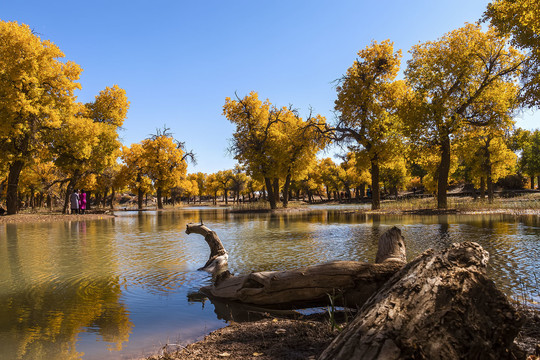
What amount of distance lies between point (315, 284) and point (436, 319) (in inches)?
90.6

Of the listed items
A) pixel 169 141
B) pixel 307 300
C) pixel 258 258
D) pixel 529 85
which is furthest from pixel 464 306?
pixel 169 141

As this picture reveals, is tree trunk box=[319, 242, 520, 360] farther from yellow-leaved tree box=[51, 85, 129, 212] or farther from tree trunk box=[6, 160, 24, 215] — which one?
tree trunk box=[6, 160, 24, 215]

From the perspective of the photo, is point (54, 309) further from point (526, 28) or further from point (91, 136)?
point (91, 136)

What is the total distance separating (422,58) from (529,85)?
9.06 metres

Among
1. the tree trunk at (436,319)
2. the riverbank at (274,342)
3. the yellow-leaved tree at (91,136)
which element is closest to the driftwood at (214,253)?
the riverbank at (274,342)

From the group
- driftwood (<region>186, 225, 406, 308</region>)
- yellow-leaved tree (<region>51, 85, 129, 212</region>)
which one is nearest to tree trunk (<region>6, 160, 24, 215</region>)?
yellow-leaved tree (<region>51, 85, 129, 212</region>)

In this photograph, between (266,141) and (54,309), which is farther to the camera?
(266,141)

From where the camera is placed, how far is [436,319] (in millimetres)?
2322

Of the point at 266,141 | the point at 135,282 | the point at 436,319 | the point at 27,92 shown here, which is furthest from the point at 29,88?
the point at 436,319

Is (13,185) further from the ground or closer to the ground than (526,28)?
closer to the ground

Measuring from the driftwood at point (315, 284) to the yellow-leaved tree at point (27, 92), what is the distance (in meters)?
23.6

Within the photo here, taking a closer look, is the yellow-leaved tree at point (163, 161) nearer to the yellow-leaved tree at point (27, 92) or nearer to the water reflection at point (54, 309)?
the yellow-leaved tree at point (27, 92)

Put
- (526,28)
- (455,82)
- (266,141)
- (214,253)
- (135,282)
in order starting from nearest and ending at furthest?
(135,282) → (214,253) → (526,28) → (455,82) → (266,141)

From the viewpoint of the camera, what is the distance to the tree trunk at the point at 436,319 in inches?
81.6
